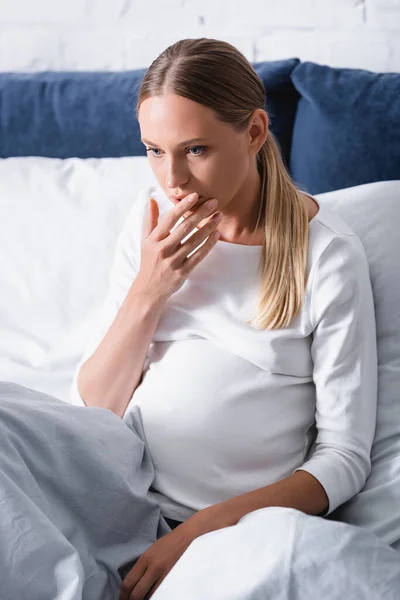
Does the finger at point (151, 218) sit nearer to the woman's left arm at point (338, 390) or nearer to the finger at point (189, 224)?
the finger at point (189, 224)

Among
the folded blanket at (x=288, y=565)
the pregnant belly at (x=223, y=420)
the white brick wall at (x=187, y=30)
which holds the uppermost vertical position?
the white brick wall at (x=187, y=30)

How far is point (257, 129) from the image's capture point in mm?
1240

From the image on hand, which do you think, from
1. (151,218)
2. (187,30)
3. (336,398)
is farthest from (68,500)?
(187,30)

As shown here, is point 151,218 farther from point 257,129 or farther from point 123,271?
point 257,129

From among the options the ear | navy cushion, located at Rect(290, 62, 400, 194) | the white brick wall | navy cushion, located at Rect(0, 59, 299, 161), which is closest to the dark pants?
the ear

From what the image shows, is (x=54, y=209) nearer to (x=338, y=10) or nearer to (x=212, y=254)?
(x=212, y=254)

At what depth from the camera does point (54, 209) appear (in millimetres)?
1668

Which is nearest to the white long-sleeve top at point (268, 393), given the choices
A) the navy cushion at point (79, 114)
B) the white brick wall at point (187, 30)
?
the navy cushion at point (79, 114)

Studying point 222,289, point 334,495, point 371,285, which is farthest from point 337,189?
point 334,495

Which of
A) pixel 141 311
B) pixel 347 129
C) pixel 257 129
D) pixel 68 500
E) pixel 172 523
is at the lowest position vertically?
pixel 172 523

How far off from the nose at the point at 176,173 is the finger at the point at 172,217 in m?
0.03

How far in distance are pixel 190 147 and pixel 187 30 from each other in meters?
0.86

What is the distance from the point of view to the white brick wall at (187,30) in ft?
5.88

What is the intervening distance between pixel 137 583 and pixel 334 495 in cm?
28
